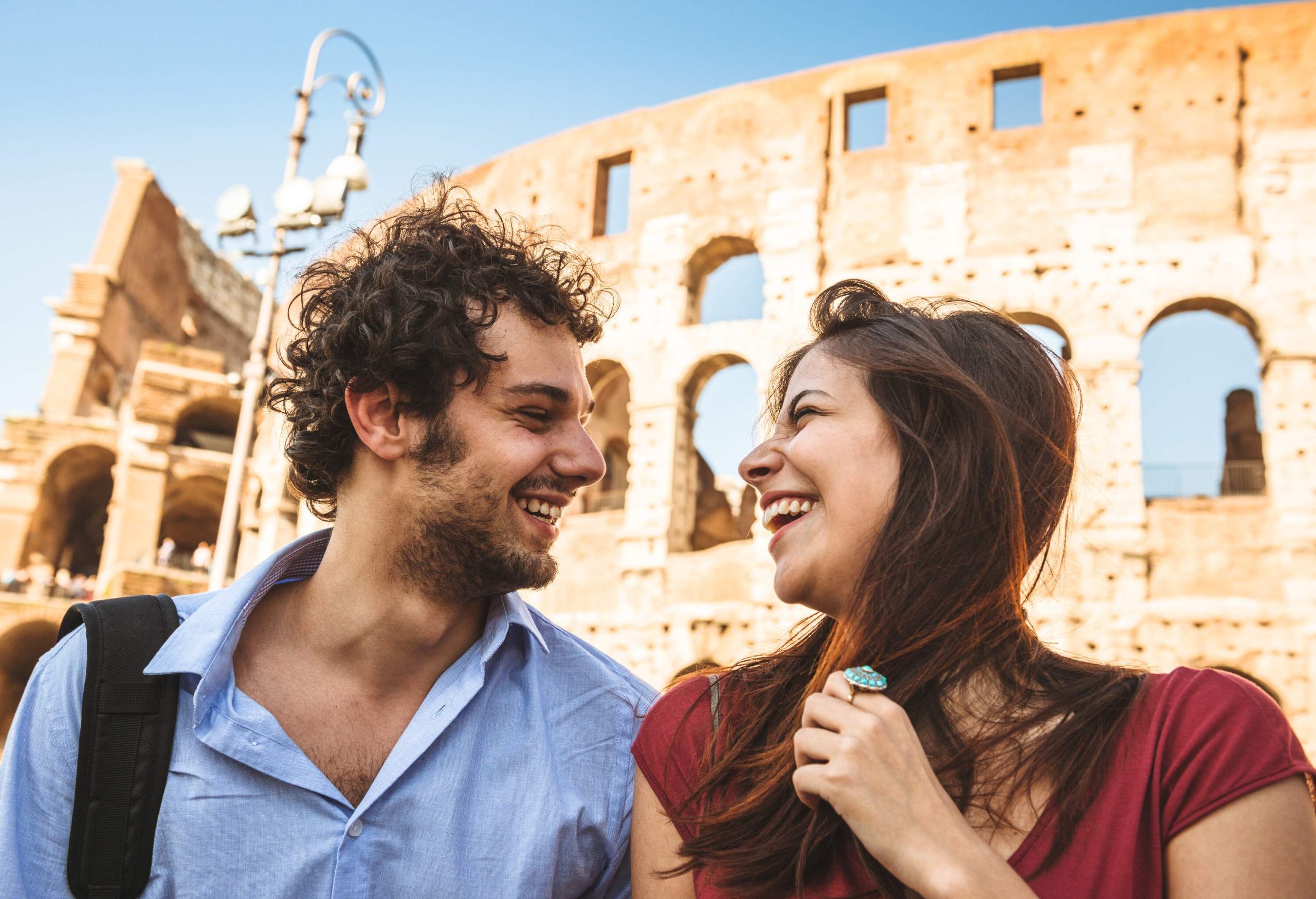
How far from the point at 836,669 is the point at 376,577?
3.97 ft

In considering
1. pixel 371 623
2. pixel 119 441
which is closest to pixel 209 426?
pixel 119 441

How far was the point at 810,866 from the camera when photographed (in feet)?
6.21

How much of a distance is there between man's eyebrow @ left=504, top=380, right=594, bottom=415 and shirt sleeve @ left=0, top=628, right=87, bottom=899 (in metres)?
1.14

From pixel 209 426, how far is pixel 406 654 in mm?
28279

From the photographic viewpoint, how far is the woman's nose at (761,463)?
228cm

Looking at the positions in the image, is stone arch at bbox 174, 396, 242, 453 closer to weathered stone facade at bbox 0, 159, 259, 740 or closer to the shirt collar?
weathered stone facade at bbox 0, 159, 259, 740

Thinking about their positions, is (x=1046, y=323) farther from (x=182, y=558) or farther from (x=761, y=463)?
(x=182, y=558)

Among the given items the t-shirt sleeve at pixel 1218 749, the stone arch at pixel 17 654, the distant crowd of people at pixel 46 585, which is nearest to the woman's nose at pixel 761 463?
the t-shirt sleeve at pixel 1218 749

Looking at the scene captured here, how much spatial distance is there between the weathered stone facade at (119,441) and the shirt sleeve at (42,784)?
65.7 feet

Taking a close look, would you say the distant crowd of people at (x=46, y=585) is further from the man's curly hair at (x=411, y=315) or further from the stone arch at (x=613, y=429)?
the man's curly hair at (x=411, y=315)

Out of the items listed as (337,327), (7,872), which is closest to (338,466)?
(337,327)

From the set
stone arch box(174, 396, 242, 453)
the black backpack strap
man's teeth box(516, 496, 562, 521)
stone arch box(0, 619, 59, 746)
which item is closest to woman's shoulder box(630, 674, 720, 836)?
man's teeth box(516, 496, 562, 521)

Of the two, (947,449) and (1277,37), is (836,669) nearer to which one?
(947,449)

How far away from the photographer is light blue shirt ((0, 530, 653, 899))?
7.11ft
